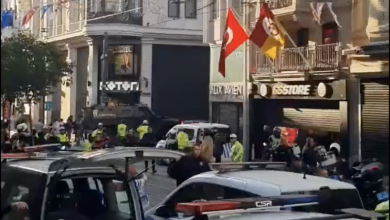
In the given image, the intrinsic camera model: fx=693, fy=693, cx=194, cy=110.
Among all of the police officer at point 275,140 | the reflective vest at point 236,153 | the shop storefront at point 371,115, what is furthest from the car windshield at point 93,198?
the shop storefront at point 371,115

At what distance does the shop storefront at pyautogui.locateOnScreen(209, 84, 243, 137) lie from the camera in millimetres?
25750

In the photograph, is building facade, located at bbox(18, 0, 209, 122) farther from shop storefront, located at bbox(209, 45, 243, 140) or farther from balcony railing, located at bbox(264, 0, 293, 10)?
balcony railing, located at bbox(264, 0, 293, 10)

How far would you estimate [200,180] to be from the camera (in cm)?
650

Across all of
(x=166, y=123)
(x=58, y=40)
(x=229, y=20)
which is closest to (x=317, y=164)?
(x=229, y=20)

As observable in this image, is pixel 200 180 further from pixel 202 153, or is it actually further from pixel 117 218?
pixel 202 153

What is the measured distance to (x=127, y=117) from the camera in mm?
26953

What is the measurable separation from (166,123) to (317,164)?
48.2ft

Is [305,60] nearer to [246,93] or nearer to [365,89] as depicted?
[365,89]

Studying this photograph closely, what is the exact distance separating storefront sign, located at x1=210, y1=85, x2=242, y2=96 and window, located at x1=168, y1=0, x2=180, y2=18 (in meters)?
3.55

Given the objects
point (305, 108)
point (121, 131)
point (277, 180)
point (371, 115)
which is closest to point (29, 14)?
point (121, 131)

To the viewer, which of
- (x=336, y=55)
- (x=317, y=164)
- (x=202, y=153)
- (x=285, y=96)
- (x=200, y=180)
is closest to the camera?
(x=200, y=180)

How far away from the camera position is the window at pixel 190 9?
28.4m

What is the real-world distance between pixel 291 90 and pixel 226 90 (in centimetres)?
441

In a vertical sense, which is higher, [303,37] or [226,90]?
[303,37]
